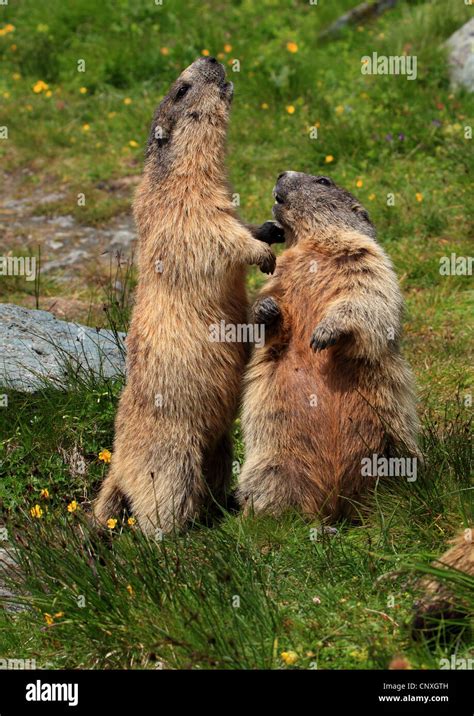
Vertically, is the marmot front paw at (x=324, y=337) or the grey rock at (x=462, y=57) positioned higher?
the grey rock at (x=462, y=57)

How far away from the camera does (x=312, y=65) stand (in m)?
13.1

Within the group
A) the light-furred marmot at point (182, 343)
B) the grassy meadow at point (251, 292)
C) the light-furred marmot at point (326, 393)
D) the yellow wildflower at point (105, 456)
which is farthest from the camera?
the yellow wildflower at point (105, 456)

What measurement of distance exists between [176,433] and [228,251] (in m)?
1.14

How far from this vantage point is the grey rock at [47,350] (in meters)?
7.51

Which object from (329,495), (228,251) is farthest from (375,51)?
(329,495)

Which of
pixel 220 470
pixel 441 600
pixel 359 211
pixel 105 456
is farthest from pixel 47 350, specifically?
pixel 441 600

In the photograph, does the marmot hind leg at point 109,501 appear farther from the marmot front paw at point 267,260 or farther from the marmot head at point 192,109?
the marmot head at point 192,109

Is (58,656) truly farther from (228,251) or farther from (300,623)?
(228,251)

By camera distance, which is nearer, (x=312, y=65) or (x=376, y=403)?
(x=376, y=403)

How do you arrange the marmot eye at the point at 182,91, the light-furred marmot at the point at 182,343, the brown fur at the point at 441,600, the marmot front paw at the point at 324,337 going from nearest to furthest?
the brown fur at the point at 441,600
the marmot front paw at the point at 324,337
the light-furred marmot at the point at 182,343
the marmot eye at the point at 182,91

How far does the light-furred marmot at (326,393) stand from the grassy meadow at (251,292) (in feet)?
0.69

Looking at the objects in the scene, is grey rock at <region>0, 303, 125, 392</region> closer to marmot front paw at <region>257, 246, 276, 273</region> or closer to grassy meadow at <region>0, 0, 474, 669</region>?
grassy meadow at <region>0, 0, 474, 669</region>

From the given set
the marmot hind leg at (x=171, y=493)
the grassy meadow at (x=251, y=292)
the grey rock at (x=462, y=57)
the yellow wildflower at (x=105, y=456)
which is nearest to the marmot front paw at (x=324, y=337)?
the grassy meadow at (x=251, y=292)

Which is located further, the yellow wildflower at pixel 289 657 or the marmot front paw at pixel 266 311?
the marmot front paw at pixel 266 311
